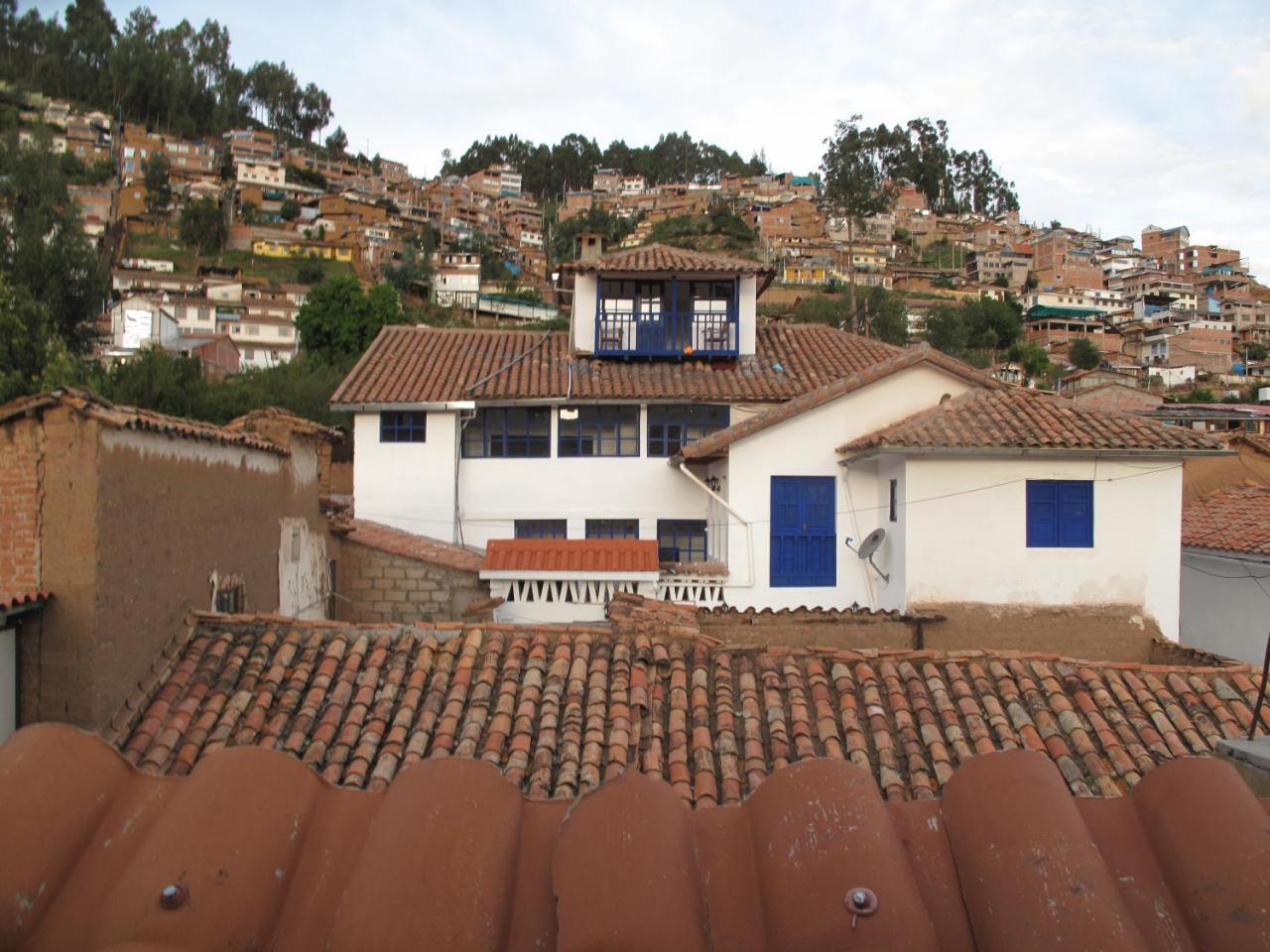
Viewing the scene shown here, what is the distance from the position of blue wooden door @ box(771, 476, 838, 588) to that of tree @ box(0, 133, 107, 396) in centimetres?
1731

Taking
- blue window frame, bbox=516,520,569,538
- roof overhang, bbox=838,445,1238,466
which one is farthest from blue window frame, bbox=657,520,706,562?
roof overhang, bbox=838,445,1238,466

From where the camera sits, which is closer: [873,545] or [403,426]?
[873,545]

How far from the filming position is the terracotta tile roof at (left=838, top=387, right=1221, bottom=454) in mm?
13508

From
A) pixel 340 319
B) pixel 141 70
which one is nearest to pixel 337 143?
pixel 141 70

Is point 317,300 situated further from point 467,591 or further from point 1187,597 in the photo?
point 1187,597

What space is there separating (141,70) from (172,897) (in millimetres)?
150200

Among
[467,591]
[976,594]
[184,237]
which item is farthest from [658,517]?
[184,237]

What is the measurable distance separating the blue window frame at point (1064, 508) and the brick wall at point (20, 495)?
1249cm

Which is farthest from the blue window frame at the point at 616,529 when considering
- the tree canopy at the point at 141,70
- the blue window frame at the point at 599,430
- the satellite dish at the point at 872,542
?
the tree canopy at the point at 141,70

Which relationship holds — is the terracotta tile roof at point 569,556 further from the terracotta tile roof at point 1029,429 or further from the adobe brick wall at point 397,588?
the terracotta tile roof at point 1029,429

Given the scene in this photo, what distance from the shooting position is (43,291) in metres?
38.4

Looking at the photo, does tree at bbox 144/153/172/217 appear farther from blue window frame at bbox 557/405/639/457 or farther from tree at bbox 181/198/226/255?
blue window frame at bbox 557/405/639/457

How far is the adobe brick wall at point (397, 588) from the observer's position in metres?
14.0

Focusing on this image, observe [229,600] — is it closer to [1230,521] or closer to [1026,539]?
[1026,539]
